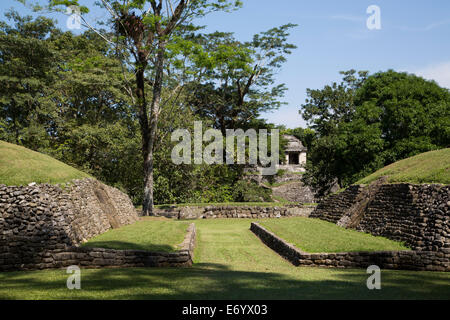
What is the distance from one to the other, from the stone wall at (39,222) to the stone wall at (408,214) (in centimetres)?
1013

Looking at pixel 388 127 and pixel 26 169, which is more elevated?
pixel 388 127

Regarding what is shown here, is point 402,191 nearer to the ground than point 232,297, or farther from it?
farther from it

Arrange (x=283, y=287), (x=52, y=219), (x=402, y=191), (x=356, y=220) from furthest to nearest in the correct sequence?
(x=356, y=220) → (x=402, y=191) → (x=52, y=219) → (x=283, y=287)

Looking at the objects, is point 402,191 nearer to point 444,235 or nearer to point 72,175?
point 444,235

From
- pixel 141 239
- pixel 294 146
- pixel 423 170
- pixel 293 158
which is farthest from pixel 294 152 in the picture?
pixel 141 239

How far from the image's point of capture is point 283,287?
704 centimetres

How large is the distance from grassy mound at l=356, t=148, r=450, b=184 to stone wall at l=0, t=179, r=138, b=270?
11975mm

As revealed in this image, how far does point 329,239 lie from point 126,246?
6.81 meters

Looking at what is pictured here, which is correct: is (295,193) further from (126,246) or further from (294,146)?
(126,246)

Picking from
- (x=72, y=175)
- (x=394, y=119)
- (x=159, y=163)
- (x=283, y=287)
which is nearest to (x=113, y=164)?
(x=159, y=163)

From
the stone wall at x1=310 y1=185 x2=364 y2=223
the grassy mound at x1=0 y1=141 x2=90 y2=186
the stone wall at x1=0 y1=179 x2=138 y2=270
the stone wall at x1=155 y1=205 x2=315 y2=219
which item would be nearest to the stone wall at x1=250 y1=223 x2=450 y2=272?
the stone wall at x1=0 y1=179 x2=138 y2=270

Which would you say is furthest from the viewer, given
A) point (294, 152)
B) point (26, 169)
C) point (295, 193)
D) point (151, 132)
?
point (294, 152)

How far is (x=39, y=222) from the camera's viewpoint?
382 inches

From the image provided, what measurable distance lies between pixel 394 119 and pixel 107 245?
20916 mm
